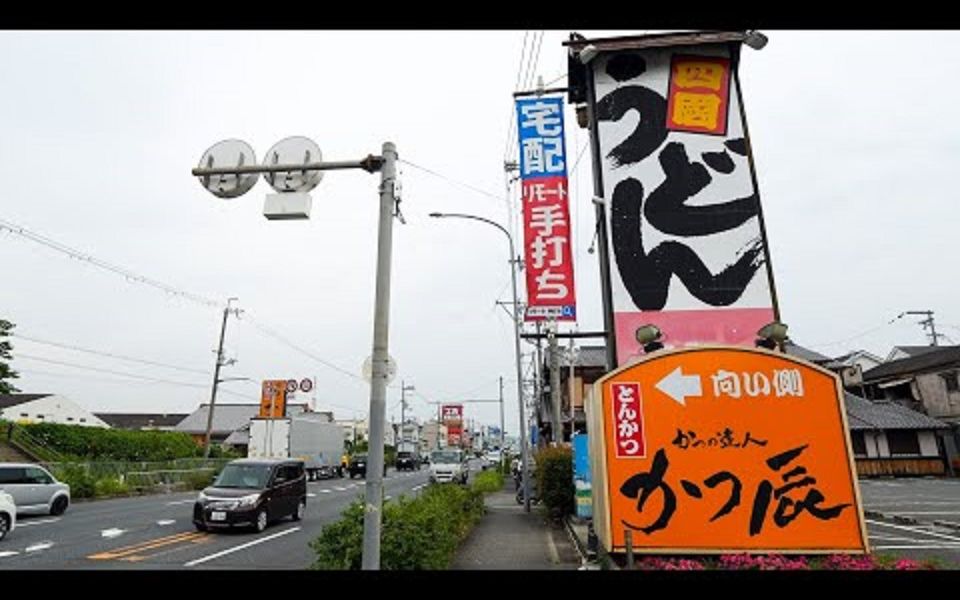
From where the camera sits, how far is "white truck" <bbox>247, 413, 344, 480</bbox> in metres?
32.3

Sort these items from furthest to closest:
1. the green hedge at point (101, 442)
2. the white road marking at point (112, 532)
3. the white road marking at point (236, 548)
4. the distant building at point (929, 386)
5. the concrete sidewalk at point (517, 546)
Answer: the distant building at point (929, 386), the green hedge at point (101, 442), the white road marking at point (112, 532), the white road marking at point (236, 548), the concrete sidewalk at point (517, 546)

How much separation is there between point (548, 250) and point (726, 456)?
19.7ft

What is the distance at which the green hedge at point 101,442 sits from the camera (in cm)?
3144

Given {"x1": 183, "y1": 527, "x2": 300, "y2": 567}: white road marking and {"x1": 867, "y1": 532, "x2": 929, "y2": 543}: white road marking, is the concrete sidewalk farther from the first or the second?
{"x1": 867, "y1": 532, "x2": 929, "y2": 543}: white road marking

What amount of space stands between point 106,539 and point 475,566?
29.7 ft

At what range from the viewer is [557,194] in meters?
12.8

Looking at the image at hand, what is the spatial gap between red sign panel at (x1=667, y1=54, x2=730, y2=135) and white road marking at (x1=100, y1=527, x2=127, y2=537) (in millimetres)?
16785

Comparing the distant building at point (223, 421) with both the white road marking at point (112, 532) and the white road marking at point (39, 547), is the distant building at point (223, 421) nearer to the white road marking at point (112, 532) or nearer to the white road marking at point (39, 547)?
the white road marking at point (112, 532)

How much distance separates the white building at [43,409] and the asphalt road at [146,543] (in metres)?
55.3

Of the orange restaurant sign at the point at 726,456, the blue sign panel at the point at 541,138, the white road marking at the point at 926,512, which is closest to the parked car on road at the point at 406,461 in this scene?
the white road marking at the point at 926,512

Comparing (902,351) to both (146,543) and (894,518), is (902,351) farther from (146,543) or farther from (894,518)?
(146,543)

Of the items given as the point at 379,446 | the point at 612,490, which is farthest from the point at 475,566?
the point at 379,446

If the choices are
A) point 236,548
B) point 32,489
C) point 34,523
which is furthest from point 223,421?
point 236,548
